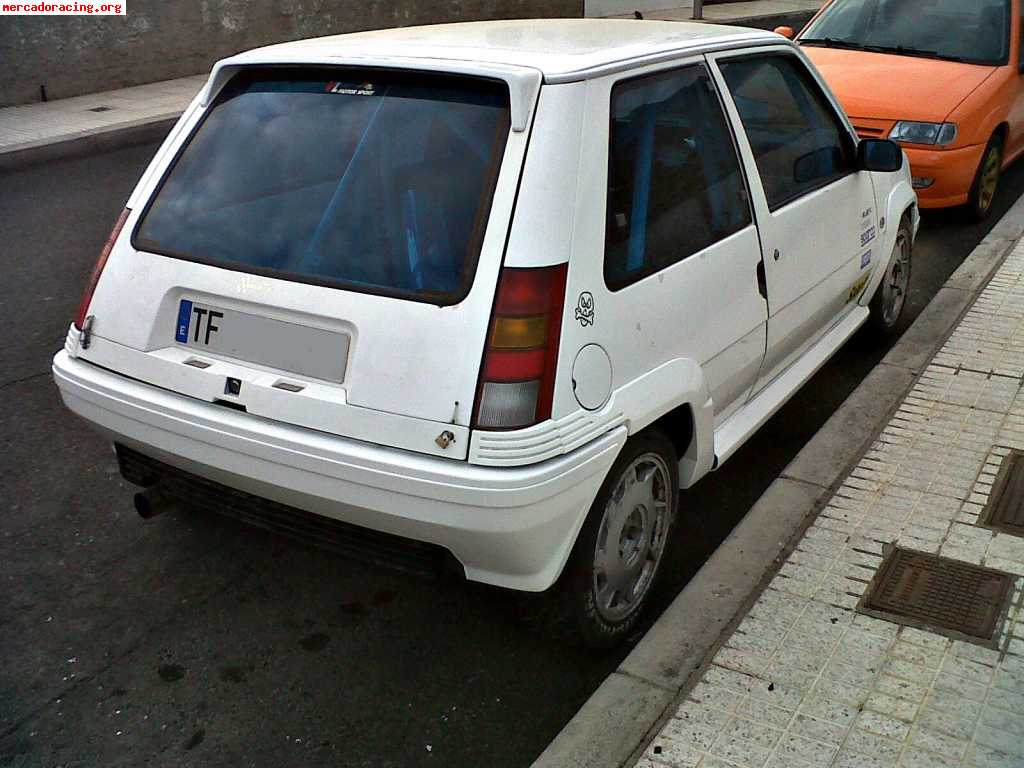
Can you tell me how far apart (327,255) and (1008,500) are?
2.77m

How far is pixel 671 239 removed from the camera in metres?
3.35

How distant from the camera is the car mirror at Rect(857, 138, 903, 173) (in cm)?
467

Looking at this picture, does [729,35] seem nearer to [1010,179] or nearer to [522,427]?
[522,427]

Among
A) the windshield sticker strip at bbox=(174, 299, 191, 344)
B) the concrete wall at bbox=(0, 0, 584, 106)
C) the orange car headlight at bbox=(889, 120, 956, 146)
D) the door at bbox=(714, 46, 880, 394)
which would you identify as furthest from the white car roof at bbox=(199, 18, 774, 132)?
the concrete wall at bbox=(0, 0, 584, 106)

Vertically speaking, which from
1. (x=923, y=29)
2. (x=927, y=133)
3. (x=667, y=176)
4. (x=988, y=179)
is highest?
(x=923, y=29)

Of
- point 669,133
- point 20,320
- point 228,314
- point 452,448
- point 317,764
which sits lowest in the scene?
point 317,764

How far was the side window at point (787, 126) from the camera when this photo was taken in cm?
395

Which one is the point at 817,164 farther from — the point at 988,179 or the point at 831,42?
the point at 831,42

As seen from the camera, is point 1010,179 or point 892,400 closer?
point 892,400

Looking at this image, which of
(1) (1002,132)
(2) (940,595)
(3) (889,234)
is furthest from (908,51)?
(2) (940,595)

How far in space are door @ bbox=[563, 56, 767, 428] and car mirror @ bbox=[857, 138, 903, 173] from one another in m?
1.21

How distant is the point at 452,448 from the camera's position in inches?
108

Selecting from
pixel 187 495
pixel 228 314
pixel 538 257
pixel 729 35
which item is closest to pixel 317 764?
pixel 187 495

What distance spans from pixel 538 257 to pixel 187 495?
1348 mm
